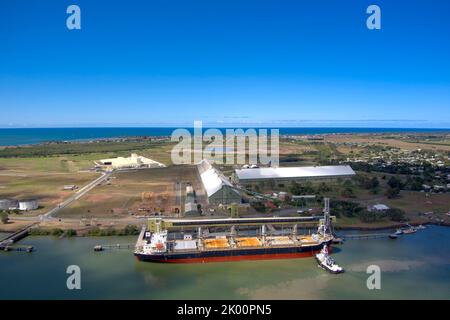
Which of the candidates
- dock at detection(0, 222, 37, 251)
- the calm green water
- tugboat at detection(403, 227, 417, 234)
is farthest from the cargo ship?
dock at detection(0, 222, 37, 251)

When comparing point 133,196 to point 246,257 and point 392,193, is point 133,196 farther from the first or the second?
point 392,193

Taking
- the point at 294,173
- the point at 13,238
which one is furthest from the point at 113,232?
the point at 294,173

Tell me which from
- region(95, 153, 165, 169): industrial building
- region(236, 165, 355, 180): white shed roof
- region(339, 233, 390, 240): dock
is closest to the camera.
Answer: region(339, 233, 390, 240): dock

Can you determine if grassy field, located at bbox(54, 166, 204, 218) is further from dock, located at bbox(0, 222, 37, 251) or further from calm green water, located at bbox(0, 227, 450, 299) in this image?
calm green water, located at bbox(0, 227, 450, 299)

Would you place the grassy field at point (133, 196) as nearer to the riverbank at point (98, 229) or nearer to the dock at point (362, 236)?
the riverbank at point (98, 229)

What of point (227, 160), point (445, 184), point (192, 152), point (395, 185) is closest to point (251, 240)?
point (395, 185)

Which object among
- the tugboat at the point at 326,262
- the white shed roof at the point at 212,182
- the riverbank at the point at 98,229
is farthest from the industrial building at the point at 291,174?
the tugboat at the point at 326,262

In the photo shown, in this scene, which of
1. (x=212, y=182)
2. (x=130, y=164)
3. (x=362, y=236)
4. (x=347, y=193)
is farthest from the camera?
(x=130, y=164)
